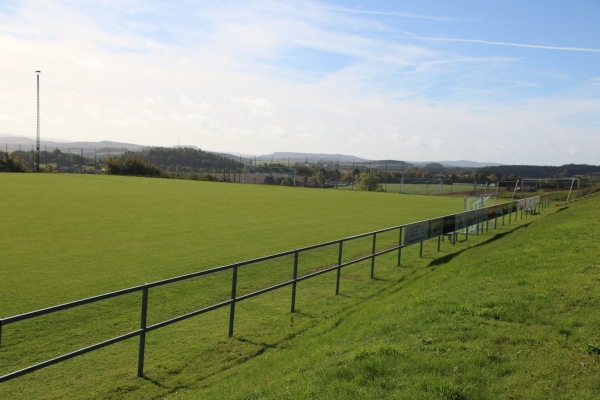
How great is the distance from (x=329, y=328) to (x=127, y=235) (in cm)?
1023

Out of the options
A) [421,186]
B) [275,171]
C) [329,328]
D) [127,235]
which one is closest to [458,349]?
[329,328]

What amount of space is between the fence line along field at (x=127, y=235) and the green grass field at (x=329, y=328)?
9cm

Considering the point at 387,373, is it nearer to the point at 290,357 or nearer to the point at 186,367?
the point at 290,357

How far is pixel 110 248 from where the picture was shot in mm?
Result: 14070

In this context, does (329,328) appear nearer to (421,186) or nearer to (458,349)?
(458,349)

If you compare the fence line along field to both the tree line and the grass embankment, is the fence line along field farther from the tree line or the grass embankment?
the tree line

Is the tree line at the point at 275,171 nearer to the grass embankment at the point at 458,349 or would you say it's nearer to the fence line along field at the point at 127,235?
the fence line along field at the point at 127,235

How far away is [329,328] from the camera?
798 centimetres

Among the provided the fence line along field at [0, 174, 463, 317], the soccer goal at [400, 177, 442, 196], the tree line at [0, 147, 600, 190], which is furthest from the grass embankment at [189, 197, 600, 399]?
the soccer goal at [400, 177, 442, 196]

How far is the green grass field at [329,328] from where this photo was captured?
4801mm

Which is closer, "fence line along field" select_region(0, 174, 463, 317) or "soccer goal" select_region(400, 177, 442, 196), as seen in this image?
"fence line along field" select_region(0, 174, 463, 317)

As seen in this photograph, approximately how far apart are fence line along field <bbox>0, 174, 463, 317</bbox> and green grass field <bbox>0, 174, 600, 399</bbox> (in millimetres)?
92

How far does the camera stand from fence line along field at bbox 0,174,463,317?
10.4 m

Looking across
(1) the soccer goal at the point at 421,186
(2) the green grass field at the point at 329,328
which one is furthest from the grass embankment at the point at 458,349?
(1) the soccer goal at the point at 421,186
